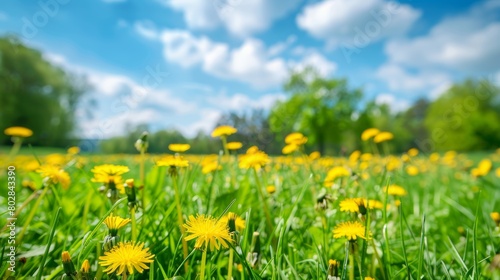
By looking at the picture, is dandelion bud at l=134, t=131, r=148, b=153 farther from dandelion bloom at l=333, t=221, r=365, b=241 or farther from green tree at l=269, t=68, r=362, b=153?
green tree at l=269, t=68, r=362, b=153

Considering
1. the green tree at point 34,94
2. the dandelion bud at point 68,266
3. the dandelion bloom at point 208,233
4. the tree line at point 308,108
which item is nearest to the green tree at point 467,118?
the tree line at point 308,108

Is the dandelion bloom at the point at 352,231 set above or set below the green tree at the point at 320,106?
below

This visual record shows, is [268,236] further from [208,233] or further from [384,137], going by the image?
[384,137]

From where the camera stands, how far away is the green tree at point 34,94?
2645 centimetres

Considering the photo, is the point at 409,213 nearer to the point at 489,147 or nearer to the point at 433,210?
the point at 433,210

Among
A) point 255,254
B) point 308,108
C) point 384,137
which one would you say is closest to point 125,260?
point 255,254

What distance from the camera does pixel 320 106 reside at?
102ft

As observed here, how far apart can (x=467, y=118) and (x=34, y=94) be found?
4011cm

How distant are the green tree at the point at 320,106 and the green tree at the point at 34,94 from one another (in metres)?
20.9

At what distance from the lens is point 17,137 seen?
2.54 metres

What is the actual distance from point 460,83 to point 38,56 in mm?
44144

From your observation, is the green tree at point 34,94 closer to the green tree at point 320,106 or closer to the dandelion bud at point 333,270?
the green tree at point 320,106

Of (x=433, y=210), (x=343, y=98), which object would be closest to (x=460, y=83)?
(x=343, y=98)

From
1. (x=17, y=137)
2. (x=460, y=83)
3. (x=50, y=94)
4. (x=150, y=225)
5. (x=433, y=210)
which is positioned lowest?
(x=433, y=210)
